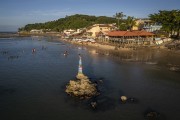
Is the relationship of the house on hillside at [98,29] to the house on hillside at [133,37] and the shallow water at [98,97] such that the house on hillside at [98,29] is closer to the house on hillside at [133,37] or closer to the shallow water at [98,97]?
the house on hillside at [133,37]

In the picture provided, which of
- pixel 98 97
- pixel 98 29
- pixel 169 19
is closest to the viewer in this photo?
pixel 98 97

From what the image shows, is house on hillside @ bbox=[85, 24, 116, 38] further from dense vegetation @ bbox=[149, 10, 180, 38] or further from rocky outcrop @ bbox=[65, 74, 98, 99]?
rocky outcrop @ bbox=[65, 74, 98, 99]

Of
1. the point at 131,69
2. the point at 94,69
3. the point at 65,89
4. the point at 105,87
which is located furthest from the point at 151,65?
the point at 65,89

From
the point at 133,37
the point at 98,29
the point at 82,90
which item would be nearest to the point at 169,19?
the point at 133,37

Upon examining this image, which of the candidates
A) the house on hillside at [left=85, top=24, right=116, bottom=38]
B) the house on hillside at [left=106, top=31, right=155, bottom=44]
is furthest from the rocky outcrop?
the house on hillside at [left=85, top=24, right=116, bottom=38]

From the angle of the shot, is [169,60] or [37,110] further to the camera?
[169,60]

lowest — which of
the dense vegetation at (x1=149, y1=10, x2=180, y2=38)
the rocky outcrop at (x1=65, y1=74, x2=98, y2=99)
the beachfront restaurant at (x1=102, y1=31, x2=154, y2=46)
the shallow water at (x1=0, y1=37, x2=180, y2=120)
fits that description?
the shallow water at (x1=0, y1=37, x2=180, y2=120)

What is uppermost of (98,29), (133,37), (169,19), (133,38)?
(169,19)

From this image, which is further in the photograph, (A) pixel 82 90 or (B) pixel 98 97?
(A) pixel 82 90

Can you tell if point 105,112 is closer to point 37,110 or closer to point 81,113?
point 81,113

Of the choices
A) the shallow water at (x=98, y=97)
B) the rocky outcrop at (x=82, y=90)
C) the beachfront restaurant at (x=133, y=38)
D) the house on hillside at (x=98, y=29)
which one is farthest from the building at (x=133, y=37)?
the rocky outcrop at (x=82, y=90)

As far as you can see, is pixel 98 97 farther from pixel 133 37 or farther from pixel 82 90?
pixel 133 37
